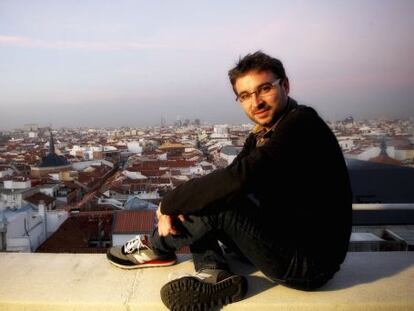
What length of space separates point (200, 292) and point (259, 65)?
891mm

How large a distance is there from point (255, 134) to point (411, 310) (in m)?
0.92

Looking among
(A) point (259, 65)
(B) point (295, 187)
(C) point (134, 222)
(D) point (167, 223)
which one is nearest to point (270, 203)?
(B) point (295, 187)

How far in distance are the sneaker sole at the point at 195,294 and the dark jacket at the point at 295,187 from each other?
27 cm

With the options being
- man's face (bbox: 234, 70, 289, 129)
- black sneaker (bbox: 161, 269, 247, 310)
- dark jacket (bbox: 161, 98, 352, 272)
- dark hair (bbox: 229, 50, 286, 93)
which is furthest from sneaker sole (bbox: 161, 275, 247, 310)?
dark hair (bbox: 229, 50, 286, 93)

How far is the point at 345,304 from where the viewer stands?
1454 millimetres

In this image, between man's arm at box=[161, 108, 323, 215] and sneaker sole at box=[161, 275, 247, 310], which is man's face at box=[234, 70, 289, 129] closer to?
man's arm at box=[161, 108, 323, 215]

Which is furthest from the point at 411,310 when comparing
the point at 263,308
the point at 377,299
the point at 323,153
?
the point at 323,153

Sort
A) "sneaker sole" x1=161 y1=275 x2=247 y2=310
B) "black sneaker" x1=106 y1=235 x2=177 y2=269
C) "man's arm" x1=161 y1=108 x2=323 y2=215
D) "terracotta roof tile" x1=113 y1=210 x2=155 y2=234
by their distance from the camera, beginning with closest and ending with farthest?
"man's arm" x1=161 y1=108 x2=323 y2=215
"sneaker sole" x1=161 y1=275 x2=247 y2=310
"black sneaker" x1=106 y1=235 x2=177 y2=269
"terracotta roof tile" x1=113 y1=210 x2=155 y2=234

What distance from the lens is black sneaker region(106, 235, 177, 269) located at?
1.74 metres

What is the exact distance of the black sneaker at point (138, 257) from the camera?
174 centimetres

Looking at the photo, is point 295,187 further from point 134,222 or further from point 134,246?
point 134,222

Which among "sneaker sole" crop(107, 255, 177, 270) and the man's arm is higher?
the man's arm

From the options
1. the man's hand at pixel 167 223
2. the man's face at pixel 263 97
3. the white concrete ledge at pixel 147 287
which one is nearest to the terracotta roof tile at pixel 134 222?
the white concrete ledge at pixel 147 287

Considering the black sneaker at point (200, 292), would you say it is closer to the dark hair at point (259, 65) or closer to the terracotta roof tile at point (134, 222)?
the dark hair at point (259, 65)
